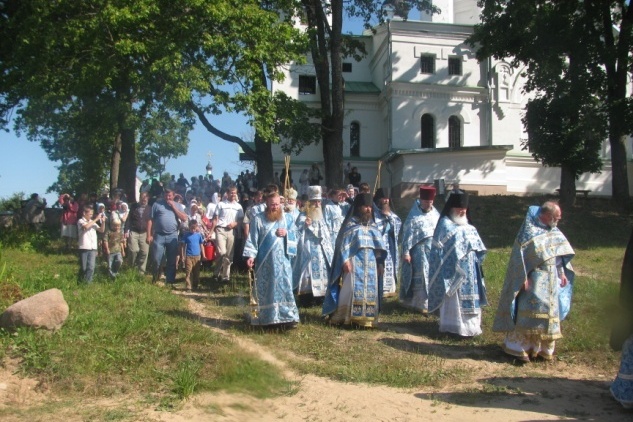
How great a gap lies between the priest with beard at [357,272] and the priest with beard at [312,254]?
4.32ft

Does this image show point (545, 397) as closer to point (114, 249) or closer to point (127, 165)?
point (114, 249)

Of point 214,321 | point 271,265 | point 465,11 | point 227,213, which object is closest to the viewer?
point 271,265

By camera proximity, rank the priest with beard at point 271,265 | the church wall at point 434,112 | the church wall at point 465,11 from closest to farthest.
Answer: the priest with beard at point 271,265, the church wall at point 434,112, the church wall at point 465,11

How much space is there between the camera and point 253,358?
Result: 7676 mm

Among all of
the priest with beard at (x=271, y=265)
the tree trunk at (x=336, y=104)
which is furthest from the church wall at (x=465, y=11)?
the priest with beard at (x=271, y=265)

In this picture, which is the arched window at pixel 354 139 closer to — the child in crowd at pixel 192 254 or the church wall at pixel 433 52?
the church wall at pixel 433 52

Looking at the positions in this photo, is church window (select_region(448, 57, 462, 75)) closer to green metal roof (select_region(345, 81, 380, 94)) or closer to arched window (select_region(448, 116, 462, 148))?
arched window (select_region(448, 116, 462, 148))

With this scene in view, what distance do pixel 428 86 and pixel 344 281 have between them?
27.4m

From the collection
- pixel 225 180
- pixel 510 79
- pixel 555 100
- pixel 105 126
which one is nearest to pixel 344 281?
pixel 105 126

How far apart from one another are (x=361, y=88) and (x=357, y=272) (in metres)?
29.5

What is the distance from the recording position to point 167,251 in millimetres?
12391

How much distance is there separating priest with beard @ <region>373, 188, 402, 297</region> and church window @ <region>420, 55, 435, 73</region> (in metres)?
→ 24.8

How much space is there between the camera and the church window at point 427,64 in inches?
1399

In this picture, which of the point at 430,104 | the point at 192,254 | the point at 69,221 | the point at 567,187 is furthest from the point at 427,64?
the point at 192,254
